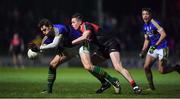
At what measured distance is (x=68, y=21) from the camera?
35.3m

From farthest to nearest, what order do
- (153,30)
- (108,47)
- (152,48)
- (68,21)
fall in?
1. (68,21)
2. (153,30)
3. (152,48)
4. (108,47)

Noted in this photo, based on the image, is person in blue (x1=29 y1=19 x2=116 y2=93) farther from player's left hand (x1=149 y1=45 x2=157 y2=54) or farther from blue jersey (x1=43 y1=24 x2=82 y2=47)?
player's left hand (x1=149 y1=45 x2=157 y2=54)

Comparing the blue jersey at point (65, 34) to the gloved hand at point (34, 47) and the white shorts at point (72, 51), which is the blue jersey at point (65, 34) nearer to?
the white shorts at point (72, 51)

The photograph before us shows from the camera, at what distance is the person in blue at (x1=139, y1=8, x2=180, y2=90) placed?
17.0 metres

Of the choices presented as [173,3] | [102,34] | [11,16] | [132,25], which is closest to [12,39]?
[11,16]

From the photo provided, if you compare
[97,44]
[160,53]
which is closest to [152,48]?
[160,53]

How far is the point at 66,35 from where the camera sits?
51.5 feet

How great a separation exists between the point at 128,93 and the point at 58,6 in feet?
76.5

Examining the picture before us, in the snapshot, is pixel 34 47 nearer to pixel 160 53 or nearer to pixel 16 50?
pixel 160 53

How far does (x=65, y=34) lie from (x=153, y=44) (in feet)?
9.84

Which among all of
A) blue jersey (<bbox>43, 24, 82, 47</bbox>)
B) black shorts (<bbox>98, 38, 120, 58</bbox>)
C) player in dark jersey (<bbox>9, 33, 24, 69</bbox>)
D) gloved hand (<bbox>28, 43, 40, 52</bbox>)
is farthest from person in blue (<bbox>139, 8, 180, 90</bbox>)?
player in dark jersey (<bbox>9, 33, 24, 69</bbox>)

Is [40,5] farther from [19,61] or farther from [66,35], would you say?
[66,35]

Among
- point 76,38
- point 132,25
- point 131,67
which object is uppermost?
point 76,38

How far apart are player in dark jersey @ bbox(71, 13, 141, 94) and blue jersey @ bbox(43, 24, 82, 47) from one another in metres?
0.17
